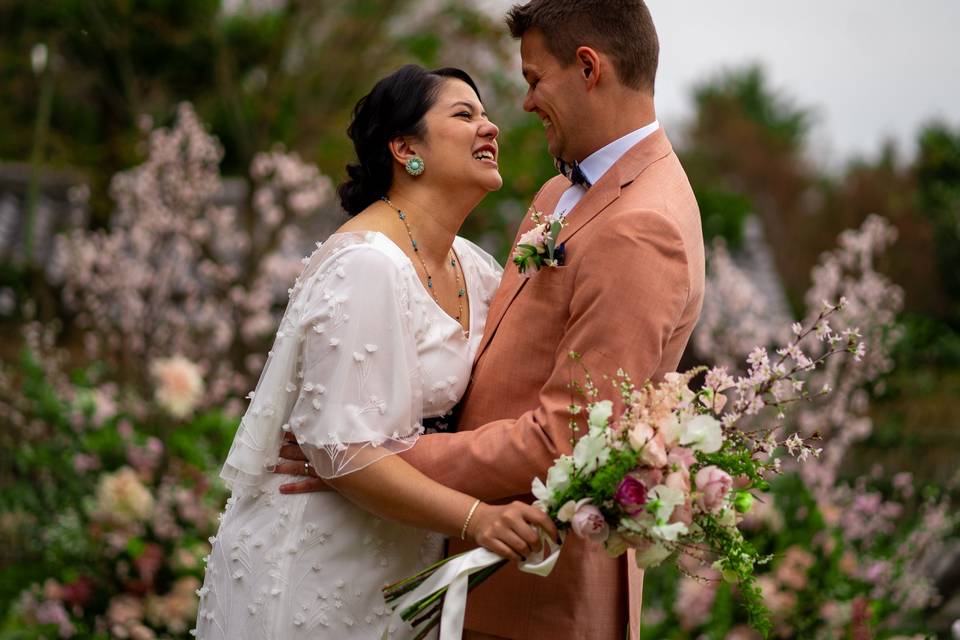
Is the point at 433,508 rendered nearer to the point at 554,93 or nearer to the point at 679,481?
the point at 679,481

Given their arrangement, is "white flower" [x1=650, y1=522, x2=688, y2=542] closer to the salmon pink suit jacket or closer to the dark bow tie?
the salmon pink suit jacket

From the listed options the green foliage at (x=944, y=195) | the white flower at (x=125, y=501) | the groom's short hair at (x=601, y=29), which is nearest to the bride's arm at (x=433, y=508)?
the groom's short hair at (x=601, y=29)

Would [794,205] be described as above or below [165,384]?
above

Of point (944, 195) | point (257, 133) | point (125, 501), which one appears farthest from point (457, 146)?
point (944, 195)

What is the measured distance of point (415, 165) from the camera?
10.9 ft

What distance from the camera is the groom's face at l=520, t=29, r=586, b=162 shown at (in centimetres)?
312

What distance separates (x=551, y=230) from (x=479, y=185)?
380 mm

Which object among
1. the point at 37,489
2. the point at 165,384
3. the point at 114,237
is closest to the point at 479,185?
the point at 165,384

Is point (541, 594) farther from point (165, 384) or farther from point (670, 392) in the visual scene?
point (165, 384)

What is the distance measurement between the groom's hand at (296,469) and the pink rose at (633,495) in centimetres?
93

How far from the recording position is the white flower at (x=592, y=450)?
2.58 m

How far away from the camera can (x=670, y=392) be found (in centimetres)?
262

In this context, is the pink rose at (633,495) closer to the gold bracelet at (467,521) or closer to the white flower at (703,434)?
the white flower at (703,434)

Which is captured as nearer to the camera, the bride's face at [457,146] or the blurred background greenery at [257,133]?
the bride's face at [457,146]
